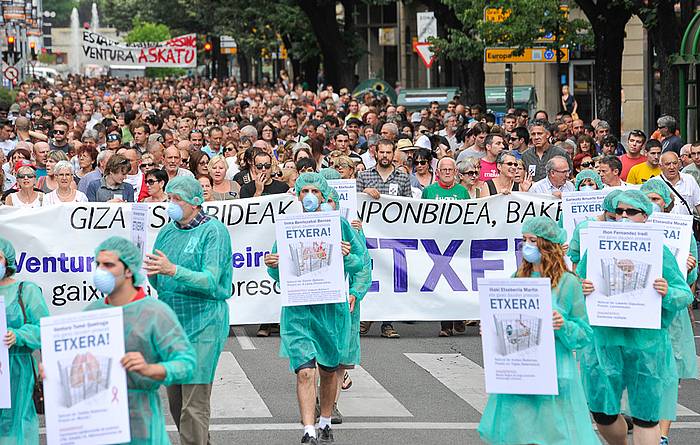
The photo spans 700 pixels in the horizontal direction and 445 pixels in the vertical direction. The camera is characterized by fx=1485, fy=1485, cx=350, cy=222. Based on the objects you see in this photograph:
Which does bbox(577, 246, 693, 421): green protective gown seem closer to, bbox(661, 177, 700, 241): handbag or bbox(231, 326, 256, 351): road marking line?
bbox(231, 326, 256, 351): road marking line

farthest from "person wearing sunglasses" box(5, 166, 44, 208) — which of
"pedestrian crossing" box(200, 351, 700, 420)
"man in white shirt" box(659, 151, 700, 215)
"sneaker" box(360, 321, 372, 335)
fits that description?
"man in white shirt" box(659, 151, 700, 215)

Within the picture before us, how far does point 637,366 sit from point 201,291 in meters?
2.44

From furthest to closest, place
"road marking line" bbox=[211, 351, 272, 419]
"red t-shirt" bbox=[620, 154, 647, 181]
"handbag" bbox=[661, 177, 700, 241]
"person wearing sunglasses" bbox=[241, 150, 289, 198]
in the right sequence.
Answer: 1. "red t-shirt" bbox=[620, 154, 647, 181]
2. "person wearing sunglasses" bbox=[241, 150, 289, 198]
3. "handbag" bbox=[661, 177, 700, 241]
4. "road marking line" bbox=[211, 351, 272, 419]

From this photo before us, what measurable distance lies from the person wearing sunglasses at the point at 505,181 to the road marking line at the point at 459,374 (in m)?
1.90

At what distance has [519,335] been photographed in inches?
279

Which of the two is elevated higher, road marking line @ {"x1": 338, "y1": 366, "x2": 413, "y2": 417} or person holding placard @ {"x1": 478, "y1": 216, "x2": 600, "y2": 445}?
person holding placard @ {"x1": 478, "y1": 216, "x2": 600, "y2": 445}

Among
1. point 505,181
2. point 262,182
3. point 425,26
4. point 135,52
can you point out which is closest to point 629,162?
point 505,181

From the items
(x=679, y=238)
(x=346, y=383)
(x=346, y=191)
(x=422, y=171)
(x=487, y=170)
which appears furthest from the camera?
(x=487, y=170)

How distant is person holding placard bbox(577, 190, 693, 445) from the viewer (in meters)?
8.18

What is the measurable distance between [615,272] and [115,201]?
6552 mm

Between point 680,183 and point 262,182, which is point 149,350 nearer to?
point 262,182

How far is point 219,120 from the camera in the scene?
82.8 feet

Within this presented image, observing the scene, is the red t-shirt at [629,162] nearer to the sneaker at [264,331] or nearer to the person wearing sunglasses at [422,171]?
the person wearing sunglasses at [422,171]

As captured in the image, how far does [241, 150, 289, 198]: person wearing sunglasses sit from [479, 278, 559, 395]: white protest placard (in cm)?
743
